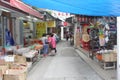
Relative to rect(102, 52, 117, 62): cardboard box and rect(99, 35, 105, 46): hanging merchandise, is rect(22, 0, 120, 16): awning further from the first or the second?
rect(99, 35, 105, 46): hanging merchandise

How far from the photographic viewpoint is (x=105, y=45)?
53.8ft

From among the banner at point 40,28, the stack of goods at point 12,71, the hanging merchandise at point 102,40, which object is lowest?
the stack of goods at point 12,71

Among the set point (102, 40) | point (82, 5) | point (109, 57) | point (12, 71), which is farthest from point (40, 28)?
point (82, 5)

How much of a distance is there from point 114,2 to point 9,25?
14.2 meters

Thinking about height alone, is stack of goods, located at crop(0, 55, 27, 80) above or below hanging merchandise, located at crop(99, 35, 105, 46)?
below

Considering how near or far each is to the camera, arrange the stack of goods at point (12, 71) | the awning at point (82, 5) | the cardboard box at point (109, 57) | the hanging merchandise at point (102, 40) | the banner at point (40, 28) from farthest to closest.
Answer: the banner at point (40, 28)
the hanging merchandise at point (102, 40)
the cardboard box at point (109, 57)
the stack of goods at point (12, 71)
the awning at point (82, 5)

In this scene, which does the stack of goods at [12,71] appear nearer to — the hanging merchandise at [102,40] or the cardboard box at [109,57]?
the cardboard box at [109,57]

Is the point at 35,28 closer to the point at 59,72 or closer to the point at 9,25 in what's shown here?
the point at 9,25

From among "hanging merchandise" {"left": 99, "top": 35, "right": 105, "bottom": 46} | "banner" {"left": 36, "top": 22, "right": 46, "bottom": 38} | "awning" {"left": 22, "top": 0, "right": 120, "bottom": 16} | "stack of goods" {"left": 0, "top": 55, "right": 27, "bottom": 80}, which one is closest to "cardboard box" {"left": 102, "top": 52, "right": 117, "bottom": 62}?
"hanging merchandise" {"left": 99, "top": 35, "right": 105, "bottom": 46}

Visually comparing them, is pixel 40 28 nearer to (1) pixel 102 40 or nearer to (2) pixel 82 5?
(1) pixel 102 40

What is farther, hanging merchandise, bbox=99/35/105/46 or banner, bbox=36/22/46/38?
banner, bbox=36/22/46/38

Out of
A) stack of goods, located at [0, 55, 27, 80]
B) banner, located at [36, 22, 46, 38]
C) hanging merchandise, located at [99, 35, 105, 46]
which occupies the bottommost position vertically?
stack of goods, located at [0, 55, 27, 80]

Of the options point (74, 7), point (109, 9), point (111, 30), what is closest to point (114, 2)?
point (109, 9)

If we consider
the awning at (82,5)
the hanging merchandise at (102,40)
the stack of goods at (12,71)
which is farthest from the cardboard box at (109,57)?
the awning at (82,5)
